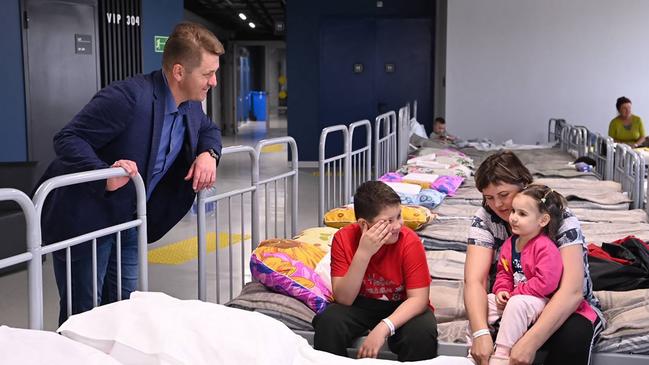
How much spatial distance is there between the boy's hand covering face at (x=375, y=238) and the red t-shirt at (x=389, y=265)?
14 cm

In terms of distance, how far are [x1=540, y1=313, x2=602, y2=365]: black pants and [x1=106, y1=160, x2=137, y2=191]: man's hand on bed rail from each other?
1551mm

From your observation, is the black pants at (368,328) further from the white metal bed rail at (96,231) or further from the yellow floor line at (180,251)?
the yellow floor line at (180,251)

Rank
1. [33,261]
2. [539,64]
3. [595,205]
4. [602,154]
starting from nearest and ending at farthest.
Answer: [33,261], [595,205], [602,154], [539,64]

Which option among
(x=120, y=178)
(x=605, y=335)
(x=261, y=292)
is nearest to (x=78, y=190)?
(x=120, y=178)

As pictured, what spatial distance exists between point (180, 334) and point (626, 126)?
25.9 ft

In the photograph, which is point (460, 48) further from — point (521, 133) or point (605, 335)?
point (605, 335)

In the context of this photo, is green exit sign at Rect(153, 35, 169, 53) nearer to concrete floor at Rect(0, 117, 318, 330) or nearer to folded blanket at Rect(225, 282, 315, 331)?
concrete floor at Rect(0, 117, 318, 330)

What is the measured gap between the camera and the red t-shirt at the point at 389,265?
2633mm

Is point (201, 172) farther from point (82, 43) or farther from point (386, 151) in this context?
point (82, 43)

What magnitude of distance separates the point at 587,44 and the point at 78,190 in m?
8.30

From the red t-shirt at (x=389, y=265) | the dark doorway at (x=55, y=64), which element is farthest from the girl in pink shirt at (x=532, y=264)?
the dark doorway at (x=55, y=64)

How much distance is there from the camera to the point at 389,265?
2.67m

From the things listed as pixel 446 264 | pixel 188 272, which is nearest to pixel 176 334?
pixel 446 264

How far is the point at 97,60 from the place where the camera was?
7.38 meters
